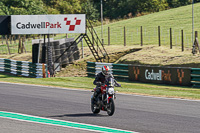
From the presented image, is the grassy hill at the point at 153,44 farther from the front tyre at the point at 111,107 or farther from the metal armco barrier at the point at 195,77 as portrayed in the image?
the front tyre at the point at 111,107

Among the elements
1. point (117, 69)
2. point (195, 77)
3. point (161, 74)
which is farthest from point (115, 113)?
point (117, 69)

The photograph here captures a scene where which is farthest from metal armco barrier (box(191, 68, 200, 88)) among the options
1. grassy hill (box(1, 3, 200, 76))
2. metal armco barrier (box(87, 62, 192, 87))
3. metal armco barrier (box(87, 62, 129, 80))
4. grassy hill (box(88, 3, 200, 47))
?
grassy hill (box(88, 3, 200, 47))

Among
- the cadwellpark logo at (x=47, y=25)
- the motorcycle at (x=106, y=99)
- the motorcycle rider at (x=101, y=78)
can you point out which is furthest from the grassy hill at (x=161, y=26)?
the motorcycle rider at (x=101, y=78)

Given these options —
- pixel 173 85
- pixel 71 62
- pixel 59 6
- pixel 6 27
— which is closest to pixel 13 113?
pixel 173 85

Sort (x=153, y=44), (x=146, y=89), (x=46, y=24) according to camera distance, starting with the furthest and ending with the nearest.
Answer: (x=153, y=44), (x=46, y=24), (x=146, y=89)

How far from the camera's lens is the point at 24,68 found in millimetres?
33812

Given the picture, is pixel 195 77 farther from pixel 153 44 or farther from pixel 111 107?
pixel 153 44

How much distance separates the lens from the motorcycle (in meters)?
13.3

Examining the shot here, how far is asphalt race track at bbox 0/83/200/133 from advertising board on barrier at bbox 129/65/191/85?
649 cm

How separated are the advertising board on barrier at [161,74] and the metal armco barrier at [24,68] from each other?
281 inches

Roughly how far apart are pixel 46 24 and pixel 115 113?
789 inches

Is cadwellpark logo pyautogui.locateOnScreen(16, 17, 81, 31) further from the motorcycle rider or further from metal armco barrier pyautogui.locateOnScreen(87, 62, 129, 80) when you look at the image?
the motorcycle rider

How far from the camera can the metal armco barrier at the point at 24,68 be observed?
31.8m

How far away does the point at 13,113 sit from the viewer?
14.3 meters
